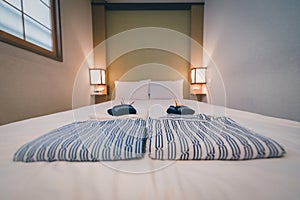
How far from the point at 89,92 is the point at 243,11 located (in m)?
2.67

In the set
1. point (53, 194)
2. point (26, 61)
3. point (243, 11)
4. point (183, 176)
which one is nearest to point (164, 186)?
point (183, 176)

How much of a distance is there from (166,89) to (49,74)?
5.80ft

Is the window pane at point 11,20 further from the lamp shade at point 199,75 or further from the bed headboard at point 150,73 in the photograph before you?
the lamp shade at point 199,75

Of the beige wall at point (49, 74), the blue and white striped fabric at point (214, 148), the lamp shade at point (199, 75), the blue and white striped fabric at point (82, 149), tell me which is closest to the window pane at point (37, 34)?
the beige wall at point (49, 74)

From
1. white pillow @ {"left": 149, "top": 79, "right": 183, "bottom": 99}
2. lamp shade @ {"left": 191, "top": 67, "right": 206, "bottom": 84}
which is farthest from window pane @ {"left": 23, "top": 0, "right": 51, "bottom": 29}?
lamp shade @ {"left": 191, "top": 67, "right": 206, "bottom": 84}

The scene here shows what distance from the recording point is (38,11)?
1.74 m

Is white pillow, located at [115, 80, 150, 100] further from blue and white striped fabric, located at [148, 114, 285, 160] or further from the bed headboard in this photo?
blue and white striped fabric, located at [148, 114, 285, 160]

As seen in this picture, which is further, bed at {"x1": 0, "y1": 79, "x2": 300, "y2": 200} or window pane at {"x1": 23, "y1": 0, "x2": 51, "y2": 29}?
window pane at {"x1": 23, "y1": 0, "x2": 51, "y2": 29}

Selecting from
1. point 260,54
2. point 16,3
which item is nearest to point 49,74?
point 16,3

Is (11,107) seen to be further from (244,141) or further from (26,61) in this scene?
(244,141)

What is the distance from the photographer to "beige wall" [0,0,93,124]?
1.25 meters

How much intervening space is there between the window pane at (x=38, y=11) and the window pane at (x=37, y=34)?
8 centimetres

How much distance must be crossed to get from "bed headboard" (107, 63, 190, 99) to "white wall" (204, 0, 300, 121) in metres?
0.74

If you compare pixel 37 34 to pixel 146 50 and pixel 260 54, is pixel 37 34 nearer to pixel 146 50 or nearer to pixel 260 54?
pixel 146 50
